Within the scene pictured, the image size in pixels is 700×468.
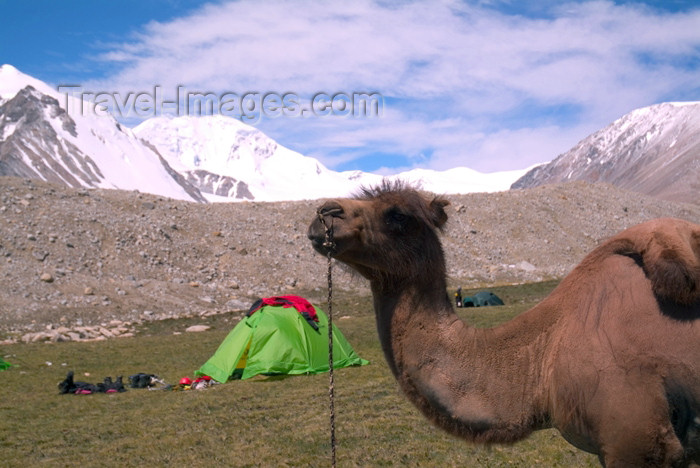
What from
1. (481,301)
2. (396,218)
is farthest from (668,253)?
(481,301)

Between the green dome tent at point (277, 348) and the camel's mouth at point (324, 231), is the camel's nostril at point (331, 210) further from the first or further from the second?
the green dome tent at point (277, 348)

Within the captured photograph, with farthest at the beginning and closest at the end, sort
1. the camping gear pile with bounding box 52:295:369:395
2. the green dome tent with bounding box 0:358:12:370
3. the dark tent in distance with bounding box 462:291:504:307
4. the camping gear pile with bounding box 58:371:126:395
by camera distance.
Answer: the dark tent in distance with bounding box 462:291:504:307 < the green dome tent with bounding box 0:358:12:370 < the camping gear pile with bounding box 52:295:369:395 < the camping gear pile with bounding box 58:371:126:395

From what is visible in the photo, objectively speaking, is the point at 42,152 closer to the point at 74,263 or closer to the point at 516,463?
the point at 74,263

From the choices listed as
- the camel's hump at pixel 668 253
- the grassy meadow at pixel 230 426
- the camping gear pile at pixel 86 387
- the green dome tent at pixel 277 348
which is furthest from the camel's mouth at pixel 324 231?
the camping gear pile at pixel 86 387

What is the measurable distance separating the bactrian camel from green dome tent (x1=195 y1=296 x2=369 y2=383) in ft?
40.4

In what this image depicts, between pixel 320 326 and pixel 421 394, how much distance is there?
542 inches

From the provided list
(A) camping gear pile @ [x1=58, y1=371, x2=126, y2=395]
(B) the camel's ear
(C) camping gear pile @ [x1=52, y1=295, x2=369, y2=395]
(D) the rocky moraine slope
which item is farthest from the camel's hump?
(D) the rocky moraine slope

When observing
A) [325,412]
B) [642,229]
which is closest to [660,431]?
[642,229]

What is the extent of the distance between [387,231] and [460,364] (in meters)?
1.11

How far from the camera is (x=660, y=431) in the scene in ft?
13.7

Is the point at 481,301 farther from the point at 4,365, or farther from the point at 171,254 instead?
the point at 4,365

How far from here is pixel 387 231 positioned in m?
4.98

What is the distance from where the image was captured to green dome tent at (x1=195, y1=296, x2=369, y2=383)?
16891 millimetres

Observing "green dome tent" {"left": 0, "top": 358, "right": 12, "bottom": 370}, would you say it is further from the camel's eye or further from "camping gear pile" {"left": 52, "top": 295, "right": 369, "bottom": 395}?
the camel's eye
